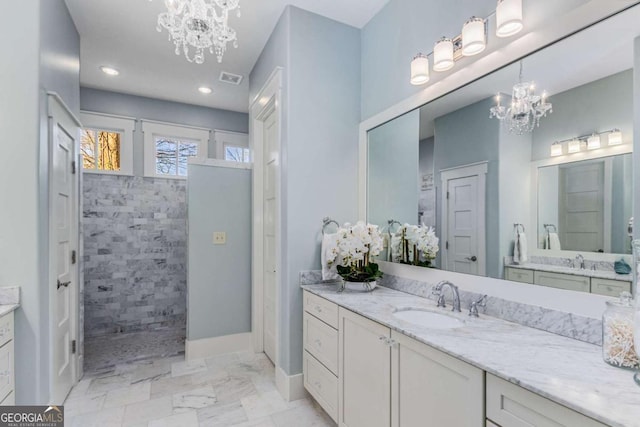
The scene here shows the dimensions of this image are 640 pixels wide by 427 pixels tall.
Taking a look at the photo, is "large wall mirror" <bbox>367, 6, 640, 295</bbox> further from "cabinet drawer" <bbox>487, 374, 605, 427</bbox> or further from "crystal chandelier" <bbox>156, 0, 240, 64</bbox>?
"crystal chandelier" <bbox>156, 0, 240, 64</bbox>

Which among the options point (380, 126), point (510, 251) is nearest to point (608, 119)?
point (510, 251)

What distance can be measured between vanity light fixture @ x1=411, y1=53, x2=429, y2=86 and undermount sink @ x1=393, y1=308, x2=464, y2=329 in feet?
4.51

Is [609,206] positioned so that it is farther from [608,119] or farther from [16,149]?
[16,149]

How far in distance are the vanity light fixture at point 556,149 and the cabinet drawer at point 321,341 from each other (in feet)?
4.76

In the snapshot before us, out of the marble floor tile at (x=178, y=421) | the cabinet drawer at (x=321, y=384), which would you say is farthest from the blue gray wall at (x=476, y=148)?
the marble floor tile at (x=178, y=421)

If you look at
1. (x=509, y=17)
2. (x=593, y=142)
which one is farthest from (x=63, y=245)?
(x=593, y=142)

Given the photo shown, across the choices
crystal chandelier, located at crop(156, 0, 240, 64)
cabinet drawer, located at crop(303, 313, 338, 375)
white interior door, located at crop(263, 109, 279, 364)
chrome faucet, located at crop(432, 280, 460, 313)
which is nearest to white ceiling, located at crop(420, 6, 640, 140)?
chrome faucet, located at crop(432, 280, 460, 313)

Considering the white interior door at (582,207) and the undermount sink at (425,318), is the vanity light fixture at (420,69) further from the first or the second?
the undermount sink at (425,318)

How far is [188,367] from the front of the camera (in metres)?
2.86

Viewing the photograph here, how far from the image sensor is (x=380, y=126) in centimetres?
241

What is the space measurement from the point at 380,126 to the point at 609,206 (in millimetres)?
1505

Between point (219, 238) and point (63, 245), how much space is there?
1245 millimetres

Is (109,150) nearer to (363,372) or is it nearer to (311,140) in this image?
(311,140)

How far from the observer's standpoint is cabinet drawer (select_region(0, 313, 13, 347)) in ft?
5.11
